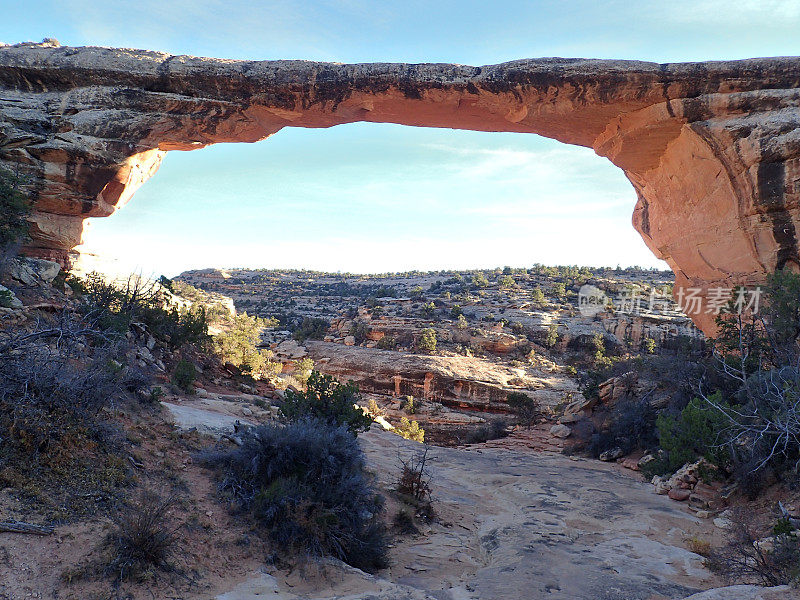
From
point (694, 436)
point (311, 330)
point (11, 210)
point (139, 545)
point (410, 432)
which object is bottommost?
point (410, 432)

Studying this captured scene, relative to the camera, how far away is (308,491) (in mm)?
4770

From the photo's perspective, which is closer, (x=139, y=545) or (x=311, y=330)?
(x=139, y=545)

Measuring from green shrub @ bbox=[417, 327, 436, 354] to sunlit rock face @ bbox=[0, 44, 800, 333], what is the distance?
37.2ft

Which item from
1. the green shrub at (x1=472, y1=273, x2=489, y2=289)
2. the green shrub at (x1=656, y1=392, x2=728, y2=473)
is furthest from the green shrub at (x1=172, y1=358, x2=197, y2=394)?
the green shrub at (x1=472, y1=273, x2=489, y2=289)

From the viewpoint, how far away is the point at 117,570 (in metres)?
3.48

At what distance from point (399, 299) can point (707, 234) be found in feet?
69.9

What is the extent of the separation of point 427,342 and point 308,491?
17.0 m

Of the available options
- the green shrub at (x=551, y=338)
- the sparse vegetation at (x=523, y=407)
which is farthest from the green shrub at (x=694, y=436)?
the green shrub at (x=551, y=338)

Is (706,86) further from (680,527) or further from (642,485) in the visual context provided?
(680,527)

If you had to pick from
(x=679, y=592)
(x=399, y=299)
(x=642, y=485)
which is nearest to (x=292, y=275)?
(x=399, y=299)

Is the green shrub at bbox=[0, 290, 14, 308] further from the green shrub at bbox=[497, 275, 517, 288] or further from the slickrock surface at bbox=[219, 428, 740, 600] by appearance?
the green shrub at bbox=[497, 275, 517, 288]

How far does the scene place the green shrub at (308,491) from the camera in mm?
4492

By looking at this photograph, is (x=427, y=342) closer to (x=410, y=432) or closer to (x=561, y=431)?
(x=410, y=432)

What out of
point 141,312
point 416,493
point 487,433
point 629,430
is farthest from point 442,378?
point 416,493
